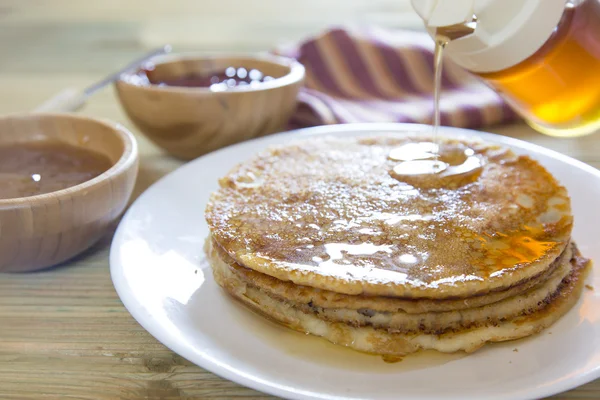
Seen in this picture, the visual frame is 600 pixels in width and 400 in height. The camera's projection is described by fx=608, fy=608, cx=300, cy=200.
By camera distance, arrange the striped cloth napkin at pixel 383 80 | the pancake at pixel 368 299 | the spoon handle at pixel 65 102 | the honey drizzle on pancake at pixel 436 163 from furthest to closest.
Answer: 1. the striped cloth napkin at pixel 383 80
2. the spoon handle at pixel 65 102
3. the honey drizzle on pancake at pixel 436 163
4. the pancake at pixel 368 299

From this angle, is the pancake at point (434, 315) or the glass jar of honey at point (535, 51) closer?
the pancake at point (434, 315)

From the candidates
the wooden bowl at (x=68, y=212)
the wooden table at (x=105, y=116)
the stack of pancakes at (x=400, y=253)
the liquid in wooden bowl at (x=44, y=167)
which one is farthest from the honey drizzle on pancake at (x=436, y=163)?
the liquid in wooden bowl at (x=44, y=167)

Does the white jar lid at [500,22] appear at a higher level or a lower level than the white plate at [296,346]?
higher

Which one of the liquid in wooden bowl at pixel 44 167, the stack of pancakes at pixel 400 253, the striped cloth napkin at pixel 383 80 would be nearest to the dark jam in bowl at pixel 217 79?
the striped cloth napkin at pixel 383 80

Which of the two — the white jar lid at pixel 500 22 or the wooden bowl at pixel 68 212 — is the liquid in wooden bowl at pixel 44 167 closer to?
the wooden bowl at pixel 68 212

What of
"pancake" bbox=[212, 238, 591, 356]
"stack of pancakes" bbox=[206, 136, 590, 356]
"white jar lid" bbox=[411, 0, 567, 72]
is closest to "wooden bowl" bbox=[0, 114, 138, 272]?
"stack of pancakes" bbox=[206, 136, 590, 356]

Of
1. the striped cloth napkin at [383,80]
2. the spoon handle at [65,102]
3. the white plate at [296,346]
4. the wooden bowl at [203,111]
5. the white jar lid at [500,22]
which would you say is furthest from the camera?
the striped cloth napkin at [383,80]

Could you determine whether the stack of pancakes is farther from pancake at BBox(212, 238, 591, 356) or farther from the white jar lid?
the white jar lid

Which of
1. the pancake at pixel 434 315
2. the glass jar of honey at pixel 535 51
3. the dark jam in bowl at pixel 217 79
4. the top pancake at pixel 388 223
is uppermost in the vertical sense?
the glass jar of honey at pixel 535 51

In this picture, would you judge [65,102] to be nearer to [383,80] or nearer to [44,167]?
[44,167]
